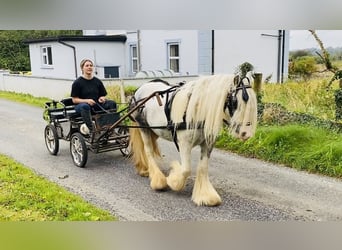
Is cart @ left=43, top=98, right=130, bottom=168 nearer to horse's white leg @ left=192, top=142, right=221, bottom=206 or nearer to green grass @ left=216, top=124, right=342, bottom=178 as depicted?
horse's white leg @ left=192, top=142, right=221, bottom=206

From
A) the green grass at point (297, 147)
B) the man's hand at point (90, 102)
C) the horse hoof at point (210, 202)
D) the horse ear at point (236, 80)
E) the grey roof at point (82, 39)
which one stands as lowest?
the horse hoof at point (210, 202)

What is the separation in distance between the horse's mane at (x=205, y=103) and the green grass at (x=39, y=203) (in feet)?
2.47

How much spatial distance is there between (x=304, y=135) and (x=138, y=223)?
168 cm

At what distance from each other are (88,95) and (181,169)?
101 centimetres

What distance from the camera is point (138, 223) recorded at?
2.12 metres

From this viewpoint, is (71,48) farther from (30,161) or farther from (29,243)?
(29,243)

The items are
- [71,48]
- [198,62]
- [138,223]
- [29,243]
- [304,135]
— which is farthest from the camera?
[198,62]

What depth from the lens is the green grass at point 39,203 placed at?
214 centimetres

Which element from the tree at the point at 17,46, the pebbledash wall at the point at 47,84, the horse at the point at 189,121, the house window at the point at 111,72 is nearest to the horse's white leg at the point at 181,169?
the horse at the point at 189,121

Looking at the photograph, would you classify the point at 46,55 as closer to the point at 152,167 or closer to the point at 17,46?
the point at 17,46

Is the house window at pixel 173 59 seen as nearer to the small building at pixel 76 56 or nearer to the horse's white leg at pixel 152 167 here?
the small building at pixel 76 56

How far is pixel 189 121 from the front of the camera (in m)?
2.19
